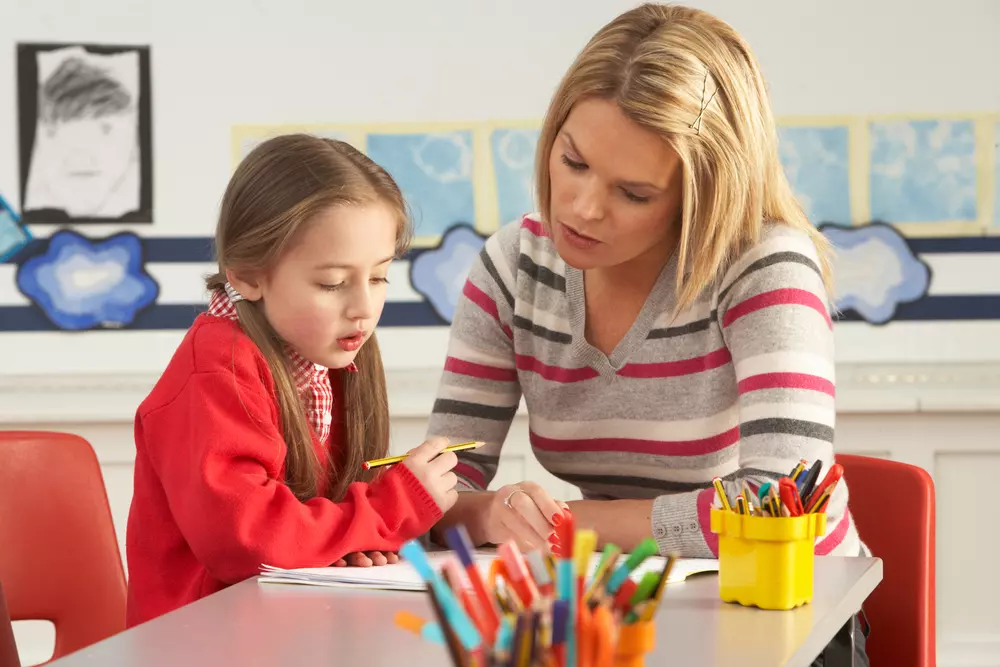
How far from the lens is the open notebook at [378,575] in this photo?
107 centimetres

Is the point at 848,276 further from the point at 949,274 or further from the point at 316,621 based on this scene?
the point at 316,621

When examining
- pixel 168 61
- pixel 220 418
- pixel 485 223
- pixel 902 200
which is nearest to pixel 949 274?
pixel 902 200

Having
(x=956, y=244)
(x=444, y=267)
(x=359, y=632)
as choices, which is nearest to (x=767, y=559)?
(x=359, y=632)

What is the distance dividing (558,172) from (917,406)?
1536 mm

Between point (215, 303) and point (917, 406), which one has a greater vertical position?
point (215, 303)

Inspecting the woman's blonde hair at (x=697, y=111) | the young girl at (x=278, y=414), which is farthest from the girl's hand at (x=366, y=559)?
the woman's blonde hair at (x=697, y=111)

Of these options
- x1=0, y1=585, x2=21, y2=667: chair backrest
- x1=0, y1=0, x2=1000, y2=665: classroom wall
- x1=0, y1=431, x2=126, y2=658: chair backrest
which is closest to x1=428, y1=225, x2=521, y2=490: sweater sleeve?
x1=0, y1=431, x2=126, y2=658: chair backrest

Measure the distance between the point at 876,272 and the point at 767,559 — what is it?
5.92 ft

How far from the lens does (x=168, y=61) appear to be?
8.73 ft

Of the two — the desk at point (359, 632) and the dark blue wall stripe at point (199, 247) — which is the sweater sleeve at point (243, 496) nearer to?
the desk at point (359, 632)

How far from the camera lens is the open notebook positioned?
1.07 metres

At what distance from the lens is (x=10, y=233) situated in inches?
105

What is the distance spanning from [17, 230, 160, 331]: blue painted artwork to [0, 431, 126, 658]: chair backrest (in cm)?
103

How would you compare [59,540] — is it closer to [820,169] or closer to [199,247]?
[199,247]
